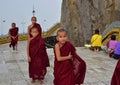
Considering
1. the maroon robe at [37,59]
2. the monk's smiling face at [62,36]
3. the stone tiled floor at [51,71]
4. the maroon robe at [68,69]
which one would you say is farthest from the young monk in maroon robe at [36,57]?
the monk's smiling face at [62,36]

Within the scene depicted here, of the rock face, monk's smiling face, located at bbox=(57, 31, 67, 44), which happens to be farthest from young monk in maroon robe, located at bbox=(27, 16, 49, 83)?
the rock face

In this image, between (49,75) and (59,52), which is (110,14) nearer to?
(49,75)

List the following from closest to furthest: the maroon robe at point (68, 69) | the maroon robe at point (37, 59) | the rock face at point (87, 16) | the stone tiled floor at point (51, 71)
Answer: the maroon robe at point (68, 69) < the maroon robe at point (37, 59) < the stone tiled floor at point (51, 71) < the rock face at point (87, 16)

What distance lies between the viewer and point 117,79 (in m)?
5.63

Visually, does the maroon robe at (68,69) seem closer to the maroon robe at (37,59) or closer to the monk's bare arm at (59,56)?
the monk's bare arm at (59,56)

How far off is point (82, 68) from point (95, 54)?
7.57m

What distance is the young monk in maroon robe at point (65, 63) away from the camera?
266 inches

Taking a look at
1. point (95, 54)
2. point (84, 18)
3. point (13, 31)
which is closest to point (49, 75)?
point (95, 54)

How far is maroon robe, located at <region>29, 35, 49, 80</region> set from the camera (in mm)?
A: 8672

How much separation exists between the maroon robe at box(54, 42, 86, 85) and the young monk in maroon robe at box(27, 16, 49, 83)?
1.78m

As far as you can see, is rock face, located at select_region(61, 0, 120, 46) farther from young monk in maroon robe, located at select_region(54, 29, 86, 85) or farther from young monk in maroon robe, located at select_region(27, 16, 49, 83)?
young monk in maroon robe, located at select_region(54, 29, 86, 85)

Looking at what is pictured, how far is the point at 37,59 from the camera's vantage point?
8.70 m

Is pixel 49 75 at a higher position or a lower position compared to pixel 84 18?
lower

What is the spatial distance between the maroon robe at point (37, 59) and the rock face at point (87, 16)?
1300cm
